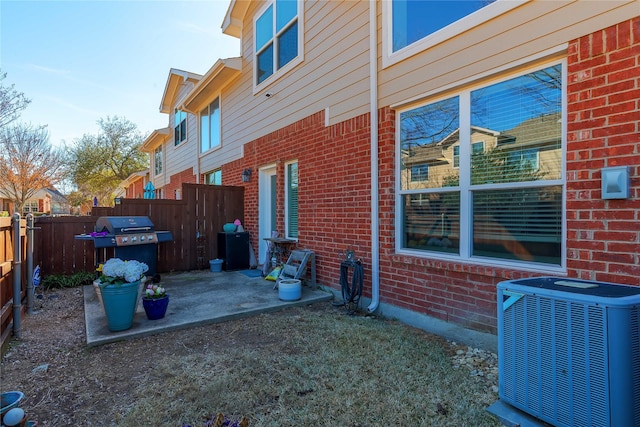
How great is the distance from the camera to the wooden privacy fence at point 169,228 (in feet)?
20.1

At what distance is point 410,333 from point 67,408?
10.1 ft

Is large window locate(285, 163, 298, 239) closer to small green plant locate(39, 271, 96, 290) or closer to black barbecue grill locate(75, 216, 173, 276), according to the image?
black barbecue grill locate(75, 216, 173, 276)

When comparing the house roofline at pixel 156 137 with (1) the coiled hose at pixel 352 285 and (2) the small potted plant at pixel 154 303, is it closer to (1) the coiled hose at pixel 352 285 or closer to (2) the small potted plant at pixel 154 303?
(2) the small potted plant at pixel 154 303

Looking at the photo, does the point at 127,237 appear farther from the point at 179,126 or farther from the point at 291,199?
the point at 179,126

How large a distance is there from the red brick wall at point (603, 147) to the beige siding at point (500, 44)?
143mm

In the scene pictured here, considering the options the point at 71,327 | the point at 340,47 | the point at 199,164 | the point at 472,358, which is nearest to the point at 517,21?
the point at 340,47

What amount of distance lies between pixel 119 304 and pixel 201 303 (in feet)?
4.01

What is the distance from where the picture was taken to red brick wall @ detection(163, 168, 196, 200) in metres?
11.6

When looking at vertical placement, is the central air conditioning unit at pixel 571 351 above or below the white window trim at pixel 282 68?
below

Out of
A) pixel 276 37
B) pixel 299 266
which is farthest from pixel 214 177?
pixel 299 266

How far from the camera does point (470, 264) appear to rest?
3295 mm

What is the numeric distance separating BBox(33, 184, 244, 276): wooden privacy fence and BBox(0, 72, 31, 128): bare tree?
9.84m

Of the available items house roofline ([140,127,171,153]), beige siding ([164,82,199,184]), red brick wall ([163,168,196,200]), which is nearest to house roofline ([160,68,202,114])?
beige siding ([164,82,199,184])

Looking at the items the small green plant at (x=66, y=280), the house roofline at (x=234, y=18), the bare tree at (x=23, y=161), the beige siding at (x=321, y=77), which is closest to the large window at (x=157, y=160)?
the bare tree at (x=23, y=161)
